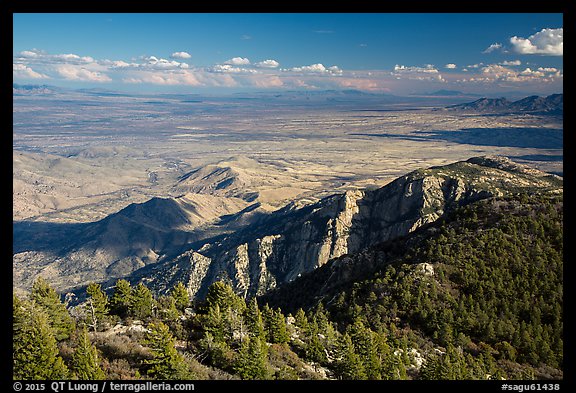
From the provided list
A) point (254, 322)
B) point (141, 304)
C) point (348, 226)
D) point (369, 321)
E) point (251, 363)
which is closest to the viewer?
point (251, 363)

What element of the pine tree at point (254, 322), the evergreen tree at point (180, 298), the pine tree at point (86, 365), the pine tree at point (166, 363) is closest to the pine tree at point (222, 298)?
the pine tree at point (254, 322)

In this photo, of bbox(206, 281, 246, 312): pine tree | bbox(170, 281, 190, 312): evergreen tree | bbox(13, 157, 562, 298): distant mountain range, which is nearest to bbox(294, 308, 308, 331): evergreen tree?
bbox(206, 281, 246, 312): pine tree

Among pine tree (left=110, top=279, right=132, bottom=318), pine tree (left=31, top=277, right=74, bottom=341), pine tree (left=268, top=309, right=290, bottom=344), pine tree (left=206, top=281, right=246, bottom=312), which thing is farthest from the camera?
pine tree (left=206, top=281, right=246, bottom=312)

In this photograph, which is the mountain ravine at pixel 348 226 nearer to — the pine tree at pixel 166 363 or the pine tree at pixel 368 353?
the pine tree at pixel 368 353

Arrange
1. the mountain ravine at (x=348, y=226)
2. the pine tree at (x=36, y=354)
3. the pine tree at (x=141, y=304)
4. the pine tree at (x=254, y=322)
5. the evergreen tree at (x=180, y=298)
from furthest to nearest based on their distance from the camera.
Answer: the mountain ravine at (x=348, y=226) < the evergreen tree at (x=180, y=298) < the pine tree at (x=141, y=304) < the pine tree at (x=254, y=322) < the pine tree at (x=36, y=354)

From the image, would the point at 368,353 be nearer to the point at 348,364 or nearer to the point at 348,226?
the point at 348,364

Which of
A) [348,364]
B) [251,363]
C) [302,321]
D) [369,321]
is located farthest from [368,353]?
[369,321]

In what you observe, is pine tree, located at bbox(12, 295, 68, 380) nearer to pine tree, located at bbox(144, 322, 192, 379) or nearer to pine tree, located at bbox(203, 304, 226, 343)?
pine tree, located at bbox(144, 322, 192, 379)
